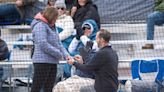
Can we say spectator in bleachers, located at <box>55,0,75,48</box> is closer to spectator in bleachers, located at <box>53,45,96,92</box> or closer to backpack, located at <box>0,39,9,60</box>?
backpack, located at <box>0,39,9,60</box>

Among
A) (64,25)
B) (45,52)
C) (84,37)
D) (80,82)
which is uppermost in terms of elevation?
(64,25)

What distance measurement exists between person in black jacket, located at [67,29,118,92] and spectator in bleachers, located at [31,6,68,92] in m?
0.68

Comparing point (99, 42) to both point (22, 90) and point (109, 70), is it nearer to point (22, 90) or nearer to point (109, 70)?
point (109, 70)

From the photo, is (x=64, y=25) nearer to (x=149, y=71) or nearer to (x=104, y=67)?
(x=149, y=71)

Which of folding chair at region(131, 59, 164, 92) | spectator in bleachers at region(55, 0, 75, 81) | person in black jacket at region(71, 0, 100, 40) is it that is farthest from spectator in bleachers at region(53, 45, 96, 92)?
person in black jacket at region(71, 0, 100, 40)

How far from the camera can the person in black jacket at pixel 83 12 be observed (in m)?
10.2

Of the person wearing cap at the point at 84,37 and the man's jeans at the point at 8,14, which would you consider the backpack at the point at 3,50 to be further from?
the man's jeans at the point at 8,14

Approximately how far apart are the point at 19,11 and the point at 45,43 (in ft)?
7.02

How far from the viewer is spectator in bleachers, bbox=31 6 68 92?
27.3 feet

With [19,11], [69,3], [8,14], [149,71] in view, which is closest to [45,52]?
[149,71]

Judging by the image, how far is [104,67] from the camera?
25.2 ft

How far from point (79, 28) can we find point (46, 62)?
5.68 ft

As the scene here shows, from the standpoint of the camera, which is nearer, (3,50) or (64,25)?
(3,50)

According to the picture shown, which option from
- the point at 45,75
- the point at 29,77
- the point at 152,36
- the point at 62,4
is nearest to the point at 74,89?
the point at 45,75
